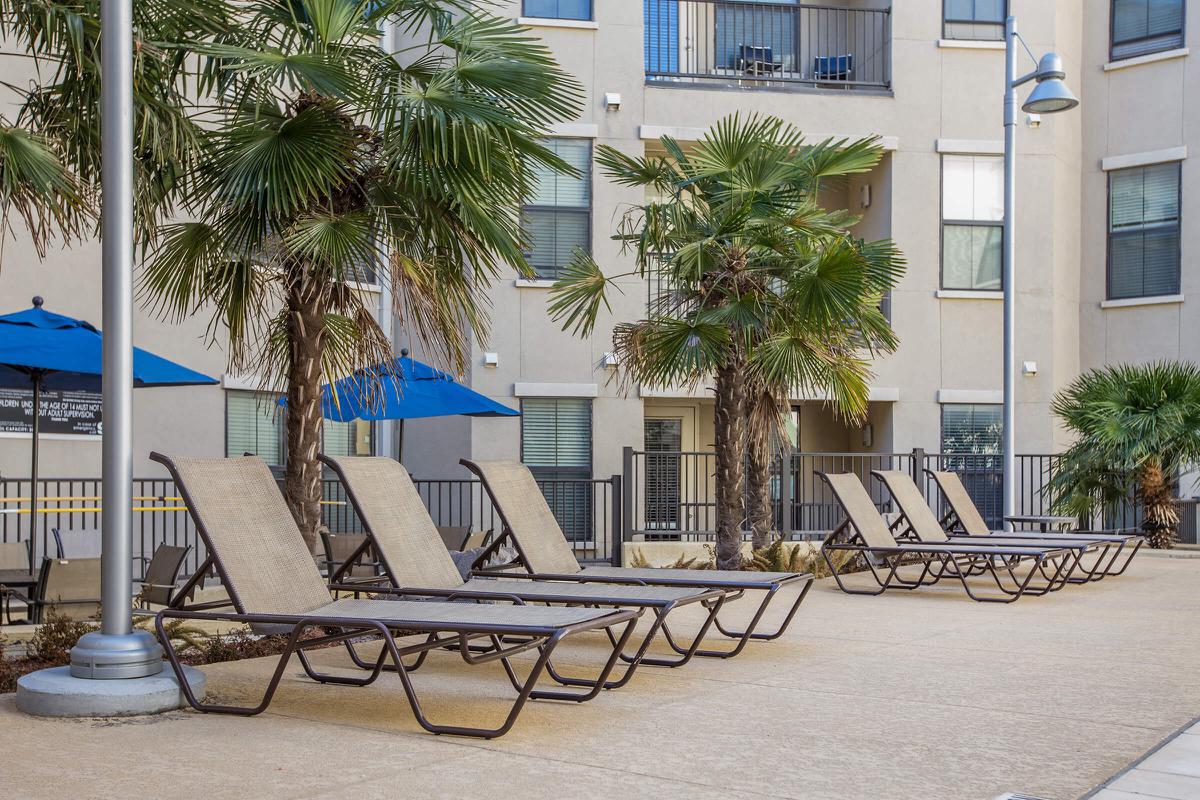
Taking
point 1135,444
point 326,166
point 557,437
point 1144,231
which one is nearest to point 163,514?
point 557,437

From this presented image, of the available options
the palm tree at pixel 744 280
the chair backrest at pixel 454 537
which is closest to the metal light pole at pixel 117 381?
the chair backrest at pixel 454 537

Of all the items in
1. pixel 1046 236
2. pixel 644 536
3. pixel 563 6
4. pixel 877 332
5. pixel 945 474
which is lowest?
pixel 644 536

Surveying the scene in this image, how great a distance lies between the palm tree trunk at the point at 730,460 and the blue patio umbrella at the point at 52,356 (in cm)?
490

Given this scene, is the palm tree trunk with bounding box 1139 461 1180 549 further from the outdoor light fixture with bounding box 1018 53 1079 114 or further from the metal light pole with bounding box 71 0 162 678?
the metal light pole with bounding box 71 0 162 678

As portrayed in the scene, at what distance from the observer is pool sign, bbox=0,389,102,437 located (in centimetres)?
1366

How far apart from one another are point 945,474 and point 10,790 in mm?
10796

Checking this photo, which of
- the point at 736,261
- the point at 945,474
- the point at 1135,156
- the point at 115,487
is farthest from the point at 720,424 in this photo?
the point at 1135,156

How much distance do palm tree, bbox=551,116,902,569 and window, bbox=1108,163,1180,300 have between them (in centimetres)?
886

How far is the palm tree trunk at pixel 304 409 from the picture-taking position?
8211 mm

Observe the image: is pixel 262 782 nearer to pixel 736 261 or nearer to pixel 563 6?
pixel 736 261

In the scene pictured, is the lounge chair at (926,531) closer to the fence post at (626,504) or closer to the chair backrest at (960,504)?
the chair backrest at (960,504)

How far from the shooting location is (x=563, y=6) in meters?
18.2

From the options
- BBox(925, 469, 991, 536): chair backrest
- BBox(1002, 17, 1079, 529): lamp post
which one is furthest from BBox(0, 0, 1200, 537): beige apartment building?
BBox(925, 469, 991, 536): chair backrest

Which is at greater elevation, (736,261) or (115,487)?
(736,261)
